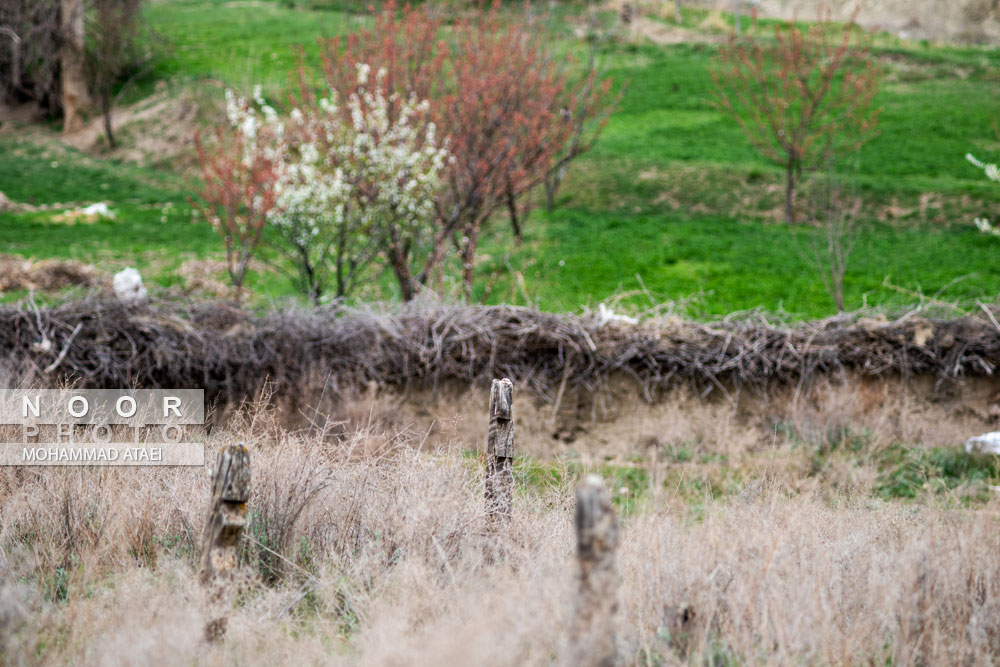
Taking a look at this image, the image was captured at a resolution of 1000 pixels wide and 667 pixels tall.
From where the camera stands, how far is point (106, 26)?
27.5m

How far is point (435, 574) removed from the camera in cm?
407

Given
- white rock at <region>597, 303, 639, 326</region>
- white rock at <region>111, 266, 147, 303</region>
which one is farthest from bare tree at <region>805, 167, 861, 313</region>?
white rock at <region>111, 266, 147, 303</region>

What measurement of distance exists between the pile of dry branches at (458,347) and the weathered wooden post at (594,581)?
6601 millimetres

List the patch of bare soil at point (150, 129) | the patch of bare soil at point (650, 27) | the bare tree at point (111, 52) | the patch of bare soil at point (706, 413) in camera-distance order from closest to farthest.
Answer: the patch of bare soil at point (706, 413) < the patch of bare soil at point (150, 129) < the bare tree at point (111, 52) < the patch of bare soil at point (650, 27)

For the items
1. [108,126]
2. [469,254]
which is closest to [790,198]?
[469,254]

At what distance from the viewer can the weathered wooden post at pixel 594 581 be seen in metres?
2.78

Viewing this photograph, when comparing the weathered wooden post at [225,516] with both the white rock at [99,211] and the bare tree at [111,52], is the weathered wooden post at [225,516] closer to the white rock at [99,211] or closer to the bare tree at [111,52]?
the white rock at [99,211]

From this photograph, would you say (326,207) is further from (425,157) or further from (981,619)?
(981,619)

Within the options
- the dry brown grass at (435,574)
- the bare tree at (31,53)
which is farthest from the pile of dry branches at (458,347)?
the bare tree at (31,53)

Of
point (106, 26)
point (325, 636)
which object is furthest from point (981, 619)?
point (106, 26)

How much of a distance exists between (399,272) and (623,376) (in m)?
4.11

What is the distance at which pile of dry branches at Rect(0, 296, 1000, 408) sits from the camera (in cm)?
921

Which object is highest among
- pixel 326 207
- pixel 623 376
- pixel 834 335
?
pixel 326 207

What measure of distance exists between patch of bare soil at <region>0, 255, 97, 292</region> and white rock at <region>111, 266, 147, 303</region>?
2.57 metres
